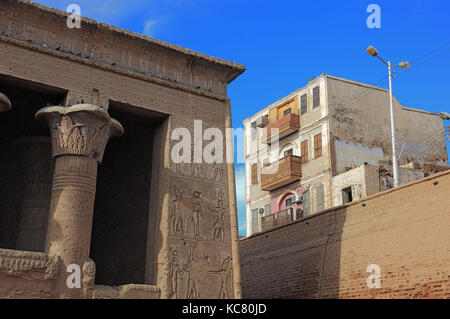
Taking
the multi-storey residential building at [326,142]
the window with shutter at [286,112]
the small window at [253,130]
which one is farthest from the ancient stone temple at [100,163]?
the small window at [253,130]

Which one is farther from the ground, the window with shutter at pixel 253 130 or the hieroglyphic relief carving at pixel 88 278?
the window with shutter at pixel 253 130

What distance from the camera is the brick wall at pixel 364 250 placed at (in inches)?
426

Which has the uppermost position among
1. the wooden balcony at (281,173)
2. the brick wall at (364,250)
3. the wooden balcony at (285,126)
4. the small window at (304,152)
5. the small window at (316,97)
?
the small window at (316,97)

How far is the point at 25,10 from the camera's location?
9758 millimetres

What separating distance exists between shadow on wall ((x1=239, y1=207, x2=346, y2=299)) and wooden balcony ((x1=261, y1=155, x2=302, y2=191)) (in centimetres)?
652

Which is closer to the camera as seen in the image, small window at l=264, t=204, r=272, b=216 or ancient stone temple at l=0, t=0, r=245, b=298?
ancient stone temple at l=0, t=0, r=245, b=298

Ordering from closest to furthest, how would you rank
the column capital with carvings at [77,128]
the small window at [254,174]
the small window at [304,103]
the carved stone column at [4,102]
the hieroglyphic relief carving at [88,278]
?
the hieroglyphic relief carving at [88,278] → the carved stone column at [4,102] → the column capital with carvings at [77,128] → the small window at [304,103] → the small window at [254,174]

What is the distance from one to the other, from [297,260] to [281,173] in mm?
8994

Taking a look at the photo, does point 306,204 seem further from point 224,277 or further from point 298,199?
point 224,277

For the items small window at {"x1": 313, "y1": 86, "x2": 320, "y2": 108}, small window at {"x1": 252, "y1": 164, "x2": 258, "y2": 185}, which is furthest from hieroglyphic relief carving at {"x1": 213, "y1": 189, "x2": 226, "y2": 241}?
small window at {"x1": 252, "y1": 164, "x2": 258, "y2": 185}

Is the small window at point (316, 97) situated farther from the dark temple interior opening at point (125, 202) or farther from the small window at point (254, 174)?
the dark temple interior opening at point (125, 202)

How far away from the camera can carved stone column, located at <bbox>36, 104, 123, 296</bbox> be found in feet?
29.2

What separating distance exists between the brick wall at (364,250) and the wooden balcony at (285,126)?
806 centimetres

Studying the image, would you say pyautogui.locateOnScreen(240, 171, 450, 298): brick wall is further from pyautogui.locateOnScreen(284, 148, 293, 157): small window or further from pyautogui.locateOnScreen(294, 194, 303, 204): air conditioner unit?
pyautogui.locateOnScreen(284, 148, 293, 157): small window
